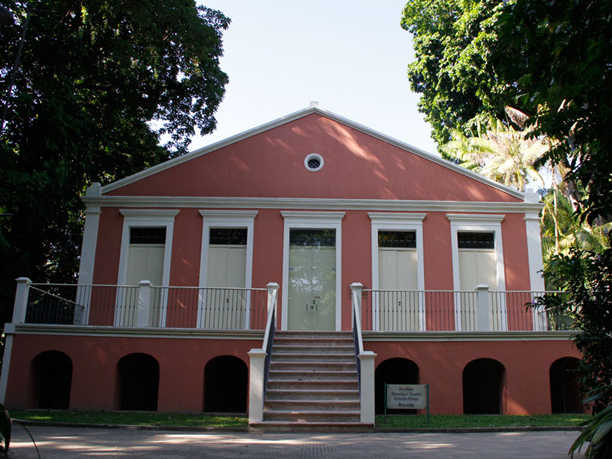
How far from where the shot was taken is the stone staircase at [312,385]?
31.3ft

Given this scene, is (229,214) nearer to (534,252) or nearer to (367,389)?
(367,389)

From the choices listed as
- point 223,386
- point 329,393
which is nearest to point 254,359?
point 329,393

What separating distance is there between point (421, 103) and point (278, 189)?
14736 mm

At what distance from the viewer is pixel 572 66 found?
5344mm

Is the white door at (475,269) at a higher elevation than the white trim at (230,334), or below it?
higher

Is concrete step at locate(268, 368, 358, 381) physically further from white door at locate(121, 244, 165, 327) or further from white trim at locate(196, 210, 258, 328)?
white door at locate(121, 244, 165, 327)

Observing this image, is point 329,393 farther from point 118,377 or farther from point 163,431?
point 118,377

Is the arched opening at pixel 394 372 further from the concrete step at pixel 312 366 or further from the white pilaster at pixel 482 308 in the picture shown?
the concrete step at pixel 312 366

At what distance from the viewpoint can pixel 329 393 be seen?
399 inches


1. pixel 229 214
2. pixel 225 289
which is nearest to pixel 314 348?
pixel 225 289

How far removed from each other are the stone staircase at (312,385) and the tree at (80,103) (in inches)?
267

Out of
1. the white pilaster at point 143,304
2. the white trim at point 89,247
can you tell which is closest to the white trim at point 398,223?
the white pilaster at point 143,304

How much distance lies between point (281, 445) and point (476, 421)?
4.15 metres

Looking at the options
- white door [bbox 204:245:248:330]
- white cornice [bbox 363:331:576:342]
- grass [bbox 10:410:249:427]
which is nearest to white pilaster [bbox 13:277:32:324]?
grass [bbox 10:410:249:427]
